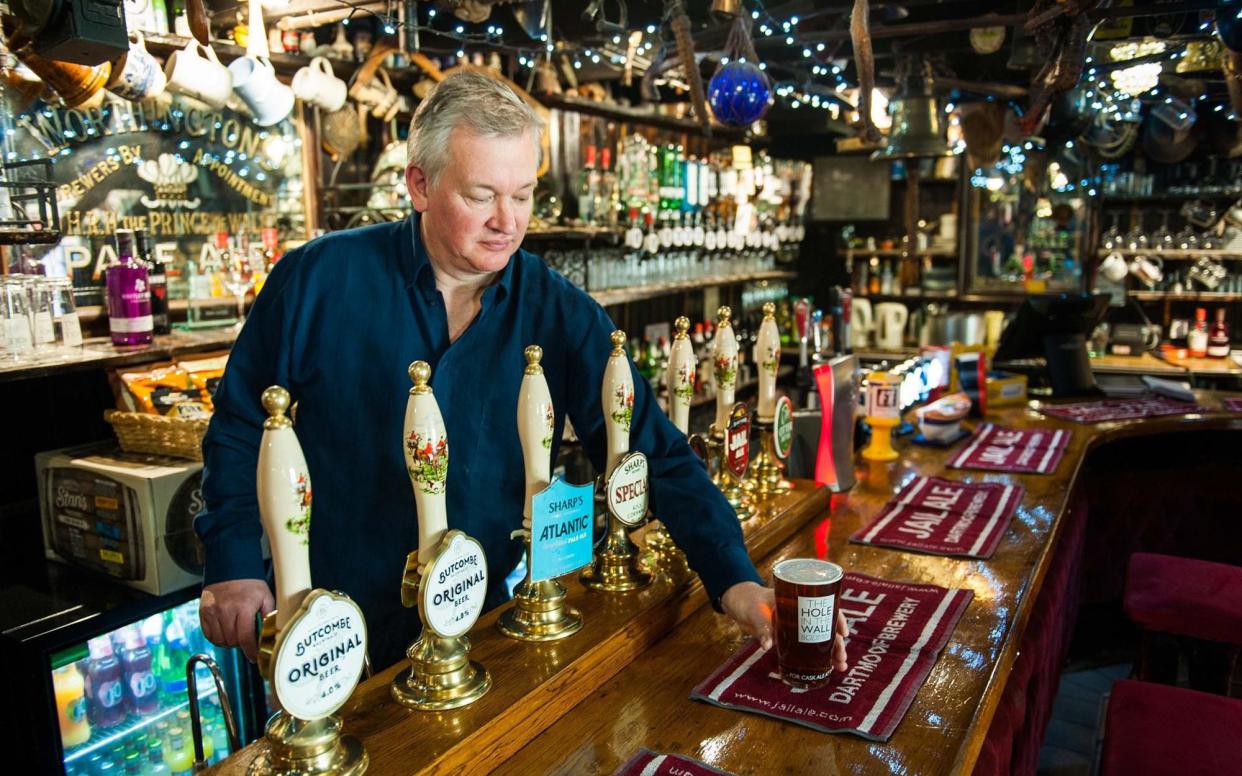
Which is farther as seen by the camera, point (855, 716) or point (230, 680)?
point (230, 680)

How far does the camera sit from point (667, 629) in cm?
159

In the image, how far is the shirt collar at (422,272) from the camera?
169 centimetres

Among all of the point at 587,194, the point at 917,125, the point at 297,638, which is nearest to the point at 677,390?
the point at 297,638

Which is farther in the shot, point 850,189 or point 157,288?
point 850,189

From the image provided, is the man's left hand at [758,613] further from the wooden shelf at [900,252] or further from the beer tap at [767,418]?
the wooden shelf at [900,252]

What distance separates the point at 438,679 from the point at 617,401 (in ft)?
1.72

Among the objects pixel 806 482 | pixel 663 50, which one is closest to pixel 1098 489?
pixel 806 482

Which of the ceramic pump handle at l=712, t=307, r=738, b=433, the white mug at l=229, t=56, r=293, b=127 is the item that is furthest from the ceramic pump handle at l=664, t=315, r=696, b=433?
the white mug at l=229, t=56, r=293, b=127

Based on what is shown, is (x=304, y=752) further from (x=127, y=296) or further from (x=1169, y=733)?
(x=127, y=296)

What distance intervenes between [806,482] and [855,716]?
115 centimetres

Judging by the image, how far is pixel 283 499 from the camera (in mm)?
1030

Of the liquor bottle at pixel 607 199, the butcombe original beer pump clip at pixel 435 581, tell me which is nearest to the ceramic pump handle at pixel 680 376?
the butcombe original beer pump clip at pixel 435 581

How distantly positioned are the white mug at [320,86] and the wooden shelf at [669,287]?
121 cm

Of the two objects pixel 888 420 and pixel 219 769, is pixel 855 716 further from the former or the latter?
pixel 888 420
